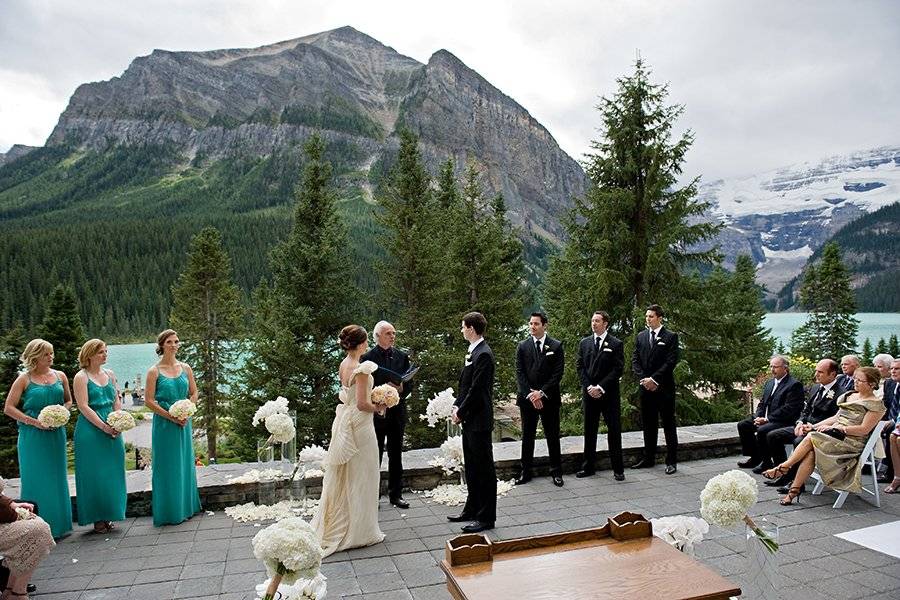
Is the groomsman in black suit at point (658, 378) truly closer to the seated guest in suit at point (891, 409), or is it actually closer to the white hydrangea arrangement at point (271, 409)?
the seated guest in suit at point (891, 409)

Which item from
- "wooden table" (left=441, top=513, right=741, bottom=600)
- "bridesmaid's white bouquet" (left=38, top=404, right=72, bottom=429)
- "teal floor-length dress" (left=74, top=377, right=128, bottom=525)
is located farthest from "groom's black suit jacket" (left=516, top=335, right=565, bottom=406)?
"bridesmaid's white bouquet" (left=38, top=404, right=72, bottom=429)

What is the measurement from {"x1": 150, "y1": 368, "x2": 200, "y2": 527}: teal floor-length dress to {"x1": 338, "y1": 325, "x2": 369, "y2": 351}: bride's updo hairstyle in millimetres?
1992

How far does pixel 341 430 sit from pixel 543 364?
116 inches

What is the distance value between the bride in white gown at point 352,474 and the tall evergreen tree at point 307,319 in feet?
43.2

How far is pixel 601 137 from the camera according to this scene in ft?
45.3

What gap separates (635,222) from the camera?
13.5 m

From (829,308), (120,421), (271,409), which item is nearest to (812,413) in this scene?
(271,409)

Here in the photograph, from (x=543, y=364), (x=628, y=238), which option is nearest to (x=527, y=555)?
(x=543, y=364)

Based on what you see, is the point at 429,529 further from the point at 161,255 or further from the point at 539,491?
the point at 161,255

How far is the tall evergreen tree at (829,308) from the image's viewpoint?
3725 centimetres

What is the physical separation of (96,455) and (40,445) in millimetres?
462

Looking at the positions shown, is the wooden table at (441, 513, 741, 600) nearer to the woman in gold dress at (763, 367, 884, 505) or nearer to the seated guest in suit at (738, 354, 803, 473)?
the woman in gold dress at (763, 367, 884, 505)

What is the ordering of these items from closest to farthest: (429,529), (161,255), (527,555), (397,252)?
1. (527,555)
2. (429,529)
3. (397,252)
4. (161,255)

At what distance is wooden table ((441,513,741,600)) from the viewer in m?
2.63
